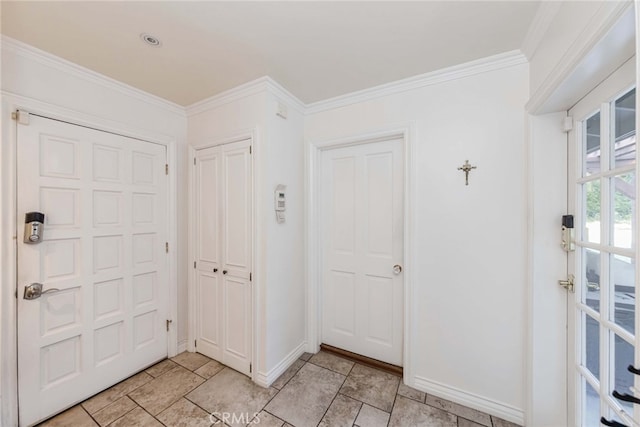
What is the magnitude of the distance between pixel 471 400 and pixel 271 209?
6.76ft

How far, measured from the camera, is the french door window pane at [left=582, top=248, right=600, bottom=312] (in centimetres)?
119

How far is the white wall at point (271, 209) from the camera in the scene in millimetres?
1974

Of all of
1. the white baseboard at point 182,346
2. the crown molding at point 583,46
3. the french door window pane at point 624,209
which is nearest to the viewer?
the crown molding at point 583,46

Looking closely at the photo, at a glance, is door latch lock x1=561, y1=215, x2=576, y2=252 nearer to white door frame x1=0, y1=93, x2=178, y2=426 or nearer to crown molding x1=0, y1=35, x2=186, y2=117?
crown molding x1=0, y1=35, x2=186, y2=117

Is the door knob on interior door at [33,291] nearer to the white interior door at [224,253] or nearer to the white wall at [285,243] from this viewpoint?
the white interior door at [224,253]

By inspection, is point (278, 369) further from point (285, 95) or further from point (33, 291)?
point (285, 95)

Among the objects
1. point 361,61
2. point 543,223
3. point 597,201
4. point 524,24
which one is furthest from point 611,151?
point 361,61

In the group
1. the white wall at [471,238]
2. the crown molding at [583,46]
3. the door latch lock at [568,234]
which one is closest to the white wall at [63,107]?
the white wall at [471,238]

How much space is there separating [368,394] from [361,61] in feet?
8.20

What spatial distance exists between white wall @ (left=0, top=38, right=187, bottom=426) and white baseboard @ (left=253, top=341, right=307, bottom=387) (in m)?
1.03

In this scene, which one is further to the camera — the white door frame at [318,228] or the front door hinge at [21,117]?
the white door frame at [318,228]

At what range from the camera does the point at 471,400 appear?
67.7 inches

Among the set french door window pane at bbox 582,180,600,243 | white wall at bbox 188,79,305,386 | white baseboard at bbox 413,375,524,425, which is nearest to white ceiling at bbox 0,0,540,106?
white wall at bbox 188,79,305,386

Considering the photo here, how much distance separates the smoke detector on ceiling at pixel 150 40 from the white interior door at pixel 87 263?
2.85 ft
